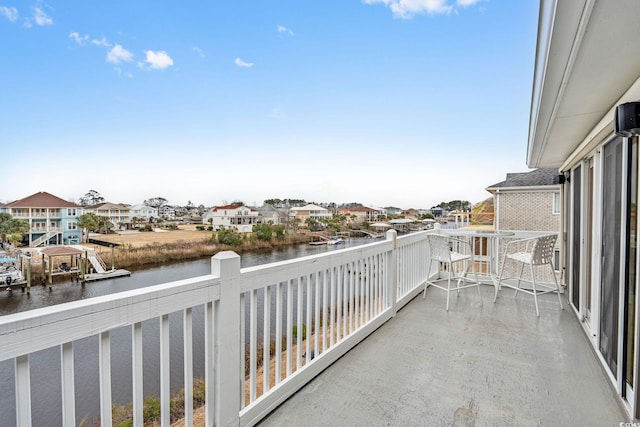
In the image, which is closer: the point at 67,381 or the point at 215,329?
the point at 67,381

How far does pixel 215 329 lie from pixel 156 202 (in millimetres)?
9948

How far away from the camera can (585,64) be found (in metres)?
1.49

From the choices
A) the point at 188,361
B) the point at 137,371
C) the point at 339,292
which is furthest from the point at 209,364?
the point at 339,292

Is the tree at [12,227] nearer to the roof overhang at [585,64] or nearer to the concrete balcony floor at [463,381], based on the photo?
the concrete balcony floor at [463,381]

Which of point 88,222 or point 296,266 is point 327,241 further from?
point 296,266

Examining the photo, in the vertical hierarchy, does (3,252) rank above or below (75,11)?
below

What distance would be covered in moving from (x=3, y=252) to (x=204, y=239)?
2971 mm

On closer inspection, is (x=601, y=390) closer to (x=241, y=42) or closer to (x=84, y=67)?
(x=84, y=67)

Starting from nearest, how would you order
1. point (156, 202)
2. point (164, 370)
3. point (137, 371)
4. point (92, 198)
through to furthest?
point (137, 371) < point (164, 370) < point (92, 198) < point (156, 202)

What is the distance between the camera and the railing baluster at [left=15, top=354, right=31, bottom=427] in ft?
2.80

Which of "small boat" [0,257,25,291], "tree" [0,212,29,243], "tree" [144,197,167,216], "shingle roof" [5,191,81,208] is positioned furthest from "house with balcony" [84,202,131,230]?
"small boat" [0,257,25,291]

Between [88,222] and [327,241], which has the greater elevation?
[88,222]

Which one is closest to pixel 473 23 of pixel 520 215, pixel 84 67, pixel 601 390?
pixel 601 390

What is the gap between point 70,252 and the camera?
4.11 metres
